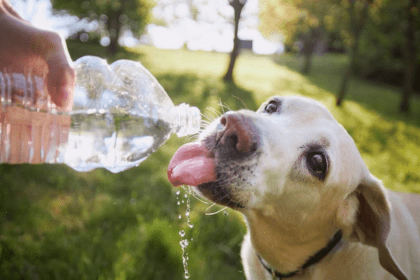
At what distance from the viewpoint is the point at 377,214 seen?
1962 millimetres

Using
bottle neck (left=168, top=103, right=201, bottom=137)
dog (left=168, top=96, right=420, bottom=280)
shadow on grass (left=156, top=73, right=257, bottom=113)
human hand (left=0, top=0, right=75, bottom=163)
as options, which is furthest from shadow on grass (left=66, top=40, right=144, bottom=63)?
dog (left=168, top=96, right=420, bottom=280)

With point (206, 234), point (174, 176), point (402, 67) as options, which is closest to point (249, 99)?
point (206, 234)

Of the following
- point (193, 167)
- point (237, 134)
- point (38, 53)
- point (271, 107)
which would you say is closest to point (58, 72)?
point (38, 53)

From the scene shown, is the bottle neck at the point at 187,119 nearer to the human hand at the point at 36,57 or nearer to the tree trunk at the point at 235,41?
the human hand at the point at 36,57

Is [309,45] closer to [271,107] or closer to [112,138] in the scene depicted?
[271,107]

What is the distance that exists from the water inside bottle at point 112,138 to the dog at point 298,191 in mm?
809

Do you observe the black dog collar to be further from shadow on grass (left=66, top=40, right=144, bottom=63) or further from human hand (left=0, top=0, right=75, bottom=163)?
shadow on grass (left=66, top=40, right=144, bottom=63)

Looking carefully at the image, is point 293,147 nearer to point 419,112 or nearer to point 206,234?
point 206,234

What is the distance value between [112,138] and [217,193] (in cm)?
121

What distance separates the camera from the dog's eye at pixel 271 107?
228 cm

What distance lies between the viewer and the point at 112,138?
8.17ft

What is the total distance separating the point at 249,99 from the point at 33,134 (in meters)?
8.44

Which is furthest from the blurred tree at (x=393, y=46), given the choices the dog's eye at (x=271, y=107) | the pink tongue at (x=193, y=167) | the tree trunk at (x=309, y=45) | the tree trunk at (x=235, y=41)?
the pink tongue at (x=193, y=167)

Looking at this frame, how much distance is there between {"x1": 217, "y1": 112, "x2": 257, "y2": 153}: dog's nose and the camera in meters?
1.54
